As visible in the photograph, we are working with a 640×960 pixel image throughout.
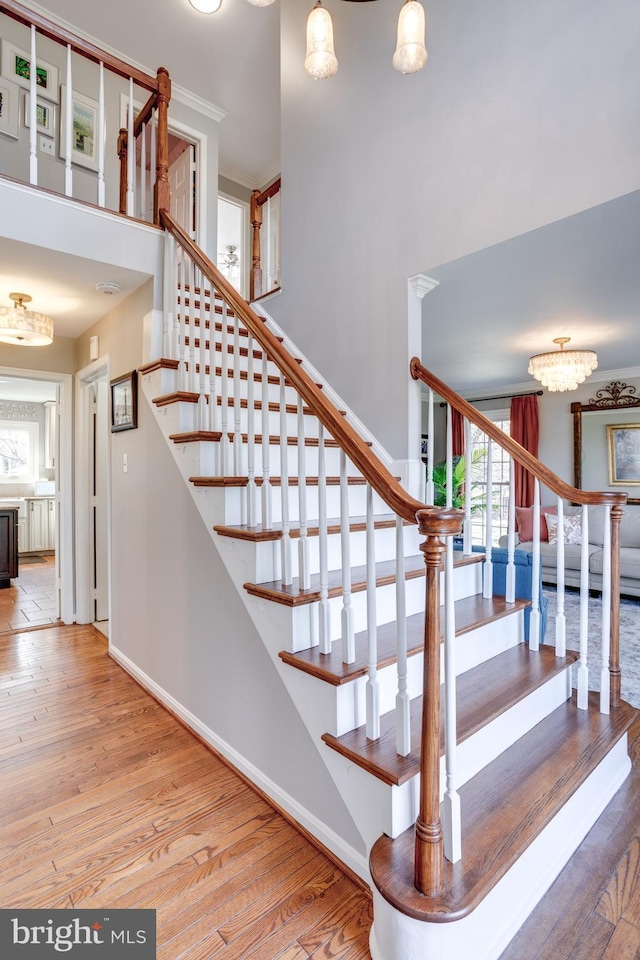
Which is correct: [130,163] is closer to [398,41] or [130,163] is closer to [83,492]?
[398,41]

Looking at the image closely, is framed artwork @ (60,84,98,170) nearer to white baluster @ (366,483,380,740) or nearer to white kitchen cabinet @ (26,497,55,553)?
white baluster @ (366,483,380,740)

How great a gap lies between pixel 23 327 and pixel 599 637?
14.6 feet

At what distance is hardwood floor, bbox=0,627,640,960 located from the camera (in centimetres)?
131

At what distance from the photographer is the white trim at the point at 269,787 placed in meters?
1.50

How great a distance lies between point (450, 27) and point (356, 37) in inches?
31.1

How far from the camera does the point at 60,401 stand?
399 cm

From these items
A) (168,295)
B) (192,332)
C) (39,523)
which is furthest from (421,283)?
(39,523)

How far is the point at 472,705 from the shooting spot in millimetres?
1717

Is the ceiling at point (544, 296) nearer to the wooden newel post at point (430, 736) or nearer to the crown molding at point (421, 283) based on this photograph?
the crown molding at point (421, 283)

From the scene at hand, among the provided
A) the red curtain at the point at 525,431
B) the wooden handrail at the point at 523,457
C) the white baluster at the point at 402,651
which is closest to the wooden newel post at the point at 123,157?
the wooden handrail at the point at 523,457

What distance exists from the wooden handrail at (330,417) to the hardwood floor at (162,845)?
121cm

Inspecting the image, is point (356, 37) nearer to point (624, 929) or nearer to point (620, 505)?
point (620, 505)

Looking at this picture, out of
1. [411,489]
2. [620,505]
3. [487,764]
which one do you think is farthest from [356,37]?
[487,764]

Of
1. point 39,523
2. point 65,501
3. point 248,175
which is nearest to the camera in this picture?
point 65,501
